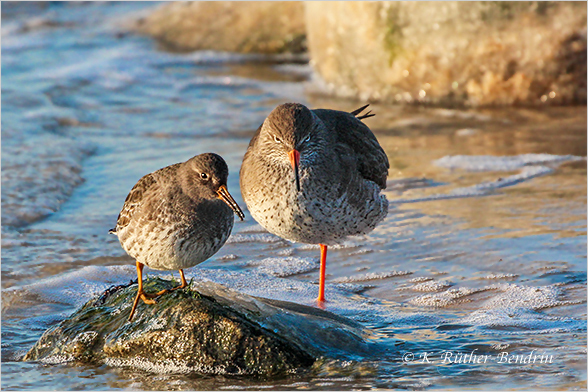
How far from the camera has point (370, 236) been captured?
7.96 metres

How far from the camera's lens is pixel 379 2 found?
40.3ft

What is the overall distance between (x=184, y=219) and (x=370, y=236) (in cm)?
328

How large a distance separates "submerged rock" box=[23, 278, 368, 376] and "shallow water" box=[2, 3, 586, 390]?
11 centimetres

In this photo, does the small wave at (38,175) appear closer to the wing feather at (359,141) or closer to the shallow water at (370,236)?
the shallow water at (370,236)

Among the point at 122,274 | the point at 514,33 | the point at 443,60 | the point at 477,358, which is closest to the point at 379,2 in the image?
the point at 443,60

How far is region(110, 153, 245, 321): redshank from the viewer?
16.5ft

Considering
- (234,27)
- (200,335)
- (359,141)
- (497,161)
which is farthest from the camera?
(234,27)

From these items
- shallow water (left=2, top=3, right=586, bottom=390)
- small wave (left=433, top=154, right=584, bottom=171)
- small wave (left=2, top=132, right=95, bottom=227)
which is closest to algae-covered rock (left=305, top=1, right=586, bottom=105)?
shallow water (left=2, top=3, right=586, bottom=390)

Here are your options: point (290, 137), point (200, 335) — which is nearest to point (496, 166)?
point (290, 137)

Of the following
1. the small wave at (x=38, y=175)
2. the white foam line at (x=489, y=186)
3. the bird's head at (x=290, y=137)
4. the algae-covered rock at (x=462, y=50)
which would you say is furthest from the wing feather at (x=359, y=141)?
the algae-covered rock at (x=462, y=50)

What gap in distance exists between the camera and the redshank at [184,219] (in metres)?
5.04

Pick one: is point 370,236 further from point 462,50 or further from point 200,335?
point 462,50

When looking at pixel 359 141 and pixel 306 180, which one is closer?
pixel 306 180

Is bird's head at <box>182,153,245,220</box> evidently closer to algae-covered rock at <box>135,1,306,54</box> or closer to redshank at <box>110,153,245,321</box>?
redshank at <box>110,153,245,321</box>
